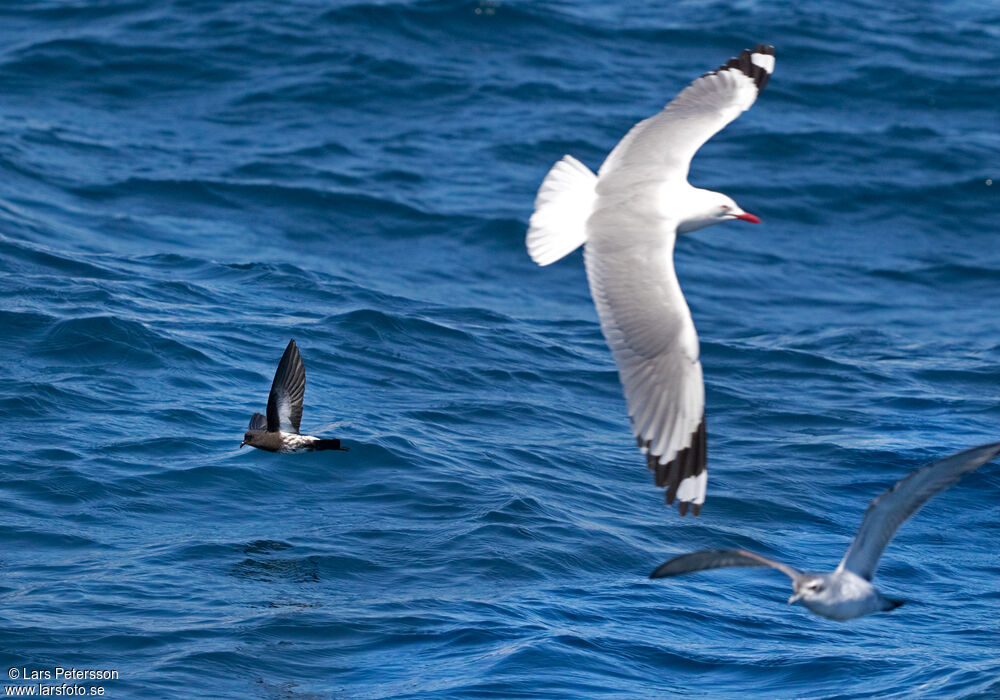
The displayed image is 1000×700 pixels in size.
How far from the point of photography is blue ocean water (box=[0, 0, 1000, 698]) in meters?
7.75

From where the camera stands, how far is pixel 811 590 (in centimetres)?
580

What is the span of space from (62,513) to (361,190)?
7.46 metres

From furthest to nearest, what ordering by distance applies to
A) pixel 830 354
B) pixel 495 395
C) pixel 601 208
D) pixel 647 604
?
1. pixel 830 354
2. pixel 495 395
3. pixel 647 604
4. pixel 601 208

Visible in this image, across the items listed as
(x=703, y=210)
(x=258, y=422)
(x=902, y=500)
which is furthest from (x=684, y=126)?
(x=258, y=422)

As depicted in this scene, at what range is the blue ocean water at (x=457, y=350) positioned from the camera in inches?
305

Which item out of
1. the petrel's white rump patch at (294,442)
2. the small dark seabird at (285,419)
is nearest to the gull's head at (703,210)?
the small dark seabird at (285,419)

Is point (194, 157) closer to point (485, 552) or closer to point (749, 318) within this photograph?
point (749, 318)

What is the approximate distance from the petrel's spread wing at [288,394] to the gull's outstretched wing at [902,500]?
13.5 ft

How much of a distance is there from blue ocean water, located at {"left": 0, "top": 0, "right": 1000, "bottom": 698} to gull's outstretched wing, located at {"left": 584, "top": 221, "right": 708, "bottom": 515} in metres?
1.47

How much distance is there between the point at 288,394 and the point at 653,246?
312 centimetres

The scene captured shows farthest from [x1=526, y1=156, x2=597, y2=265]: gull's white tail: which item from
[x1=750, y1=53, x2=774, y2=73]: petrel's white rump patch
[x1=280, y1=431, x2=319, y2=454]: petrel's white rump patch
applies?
[x1=280, y1=431, x2=319, y2=454]: petrel's white rump patch

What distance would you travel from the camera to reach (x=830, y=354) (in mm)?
13086

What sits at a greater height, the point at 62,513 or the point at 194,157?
the point at 194,157

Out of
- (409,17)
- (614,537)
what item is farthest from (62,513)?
(409,17)
